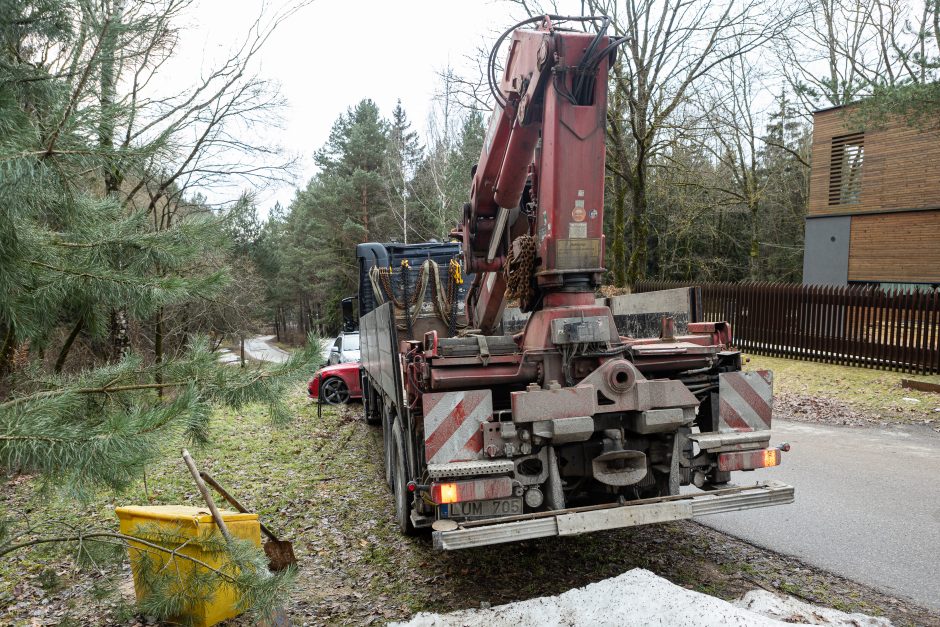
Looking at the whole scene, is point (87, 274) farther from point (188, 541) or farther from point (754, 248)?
point (754, 248)

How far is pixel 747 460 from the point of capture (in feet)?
14.9

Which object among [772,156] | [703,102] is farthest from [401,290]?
[772,156]

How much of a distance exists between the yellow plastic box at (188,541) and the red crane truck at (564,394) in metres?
1.20

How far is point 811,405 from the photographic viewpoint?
10.7 metres

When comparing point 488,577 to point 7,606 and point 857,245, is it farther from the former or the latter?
point 857,245

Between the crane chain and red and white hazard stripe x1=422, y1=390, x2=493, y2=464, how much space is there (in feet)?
2.94

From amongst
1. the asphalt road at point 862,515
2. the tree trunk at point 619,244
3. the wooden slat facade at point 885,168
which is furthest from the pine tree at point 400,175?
the asphalt road at point 862,515

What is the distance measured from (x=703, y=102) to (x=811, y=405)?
1601cm

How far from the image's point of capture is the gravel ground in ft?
13.4

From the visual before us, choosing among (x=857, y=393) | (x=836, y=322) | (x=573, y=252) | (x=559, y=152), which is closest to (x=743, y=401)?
(x=573, y=252)

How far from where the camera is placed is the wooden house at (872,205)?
17828mm

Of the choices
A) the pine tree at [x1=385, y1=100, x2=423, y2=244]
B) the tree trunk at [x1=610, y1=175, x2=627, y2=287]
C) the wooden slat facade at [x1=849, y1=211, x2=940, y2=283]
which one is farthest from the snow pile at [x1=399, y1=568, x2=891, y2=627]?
the pine tree at [x1=385, y1=100, x2=423, y2=244]

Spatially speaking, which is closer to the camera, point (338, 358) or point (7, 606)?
point (7, 606)

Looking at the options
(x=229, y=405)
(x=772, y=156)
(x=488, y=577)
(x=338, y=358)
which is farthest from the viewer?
(x=772, y=156)
